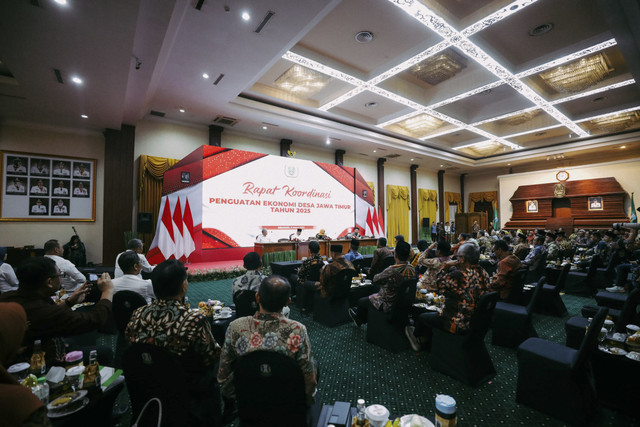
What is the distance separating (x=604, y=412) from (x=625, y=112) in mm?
11291

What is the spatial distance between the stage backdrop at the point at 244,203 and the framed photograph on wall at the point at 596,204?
10004 mm

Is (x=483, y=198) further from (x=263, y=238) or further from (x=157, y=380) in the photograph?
(x=157, y=380)

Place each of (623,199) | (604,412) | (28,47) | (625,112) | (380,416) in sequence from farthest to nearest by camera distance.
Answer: (623,199) → (625,112) → (28,47) → (604,412) → (380,416)

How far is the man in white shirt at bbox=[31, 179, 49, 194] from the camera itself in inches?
268

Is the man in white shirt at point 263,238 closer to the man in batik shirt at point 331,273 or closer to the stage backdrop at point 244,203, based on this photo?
the stage backdrop at point 244,203

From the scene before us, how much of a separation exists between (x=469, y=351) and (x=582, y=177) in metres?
15.0

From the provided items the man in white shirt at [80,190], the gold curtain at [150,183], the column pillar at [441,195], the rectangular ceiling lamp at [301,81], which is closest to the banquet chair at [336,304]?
the rectangular ceiling lamp at [301,81]

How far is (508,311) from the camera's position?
123 inches

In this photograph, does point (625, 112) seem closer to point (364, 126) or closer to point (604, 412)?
point (364, 126)

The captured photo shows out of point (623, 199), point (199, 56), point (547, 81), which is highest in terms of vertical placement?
point (547, 81)

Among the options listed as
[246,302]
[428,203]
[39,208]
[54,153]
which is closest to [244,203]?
[54,153]

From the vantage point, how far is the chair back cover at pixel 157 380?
124 cm

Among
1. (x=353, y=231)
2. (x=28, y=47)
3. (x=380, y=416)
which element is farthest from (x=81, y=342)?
(x=353, y=231)

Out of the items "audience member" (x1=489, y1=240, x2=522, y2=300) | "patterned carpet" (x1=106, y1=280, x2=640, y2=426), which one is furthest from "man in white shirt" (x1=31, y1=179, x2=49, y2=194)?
"audience member" (x1=489, y1=240, x2=522, y2=300)
